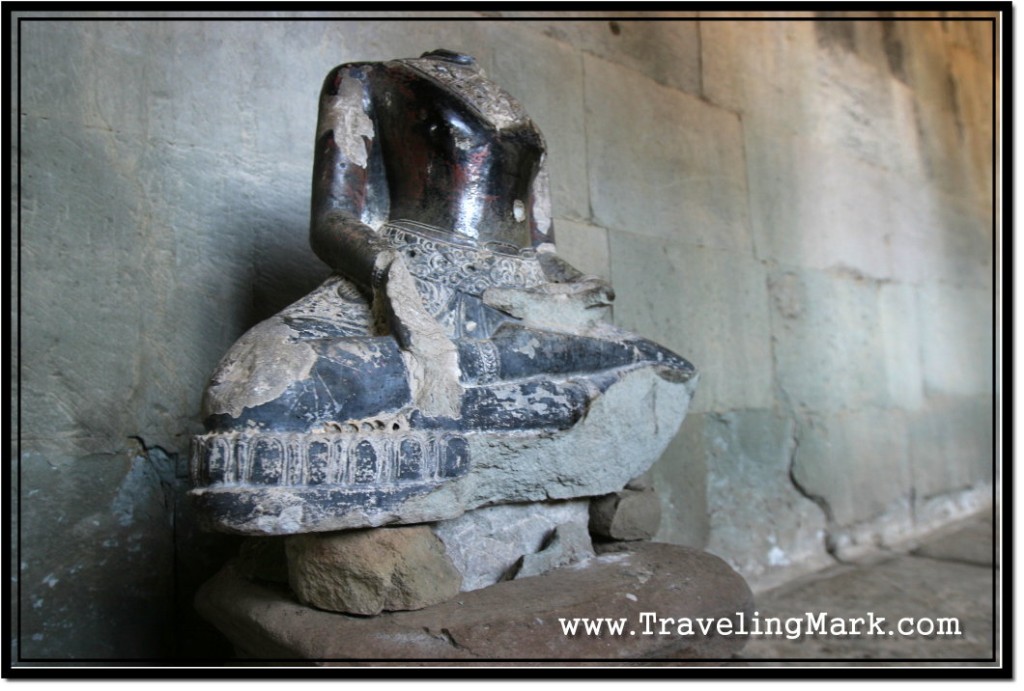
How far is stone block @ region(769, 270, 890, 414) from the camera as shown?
368cm

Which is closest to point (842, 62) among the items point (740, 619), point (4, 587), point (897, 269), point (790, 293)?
point (897, 269)

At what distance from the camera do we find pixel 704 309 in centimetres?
340

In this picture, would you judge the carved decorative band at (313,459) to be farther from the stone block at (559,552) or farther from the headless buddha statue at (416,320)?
the stone block at (559,552)

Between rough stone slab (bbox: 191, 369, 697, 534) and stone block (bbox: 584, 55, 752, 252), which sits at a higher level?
stone block (bbox: 584, 55, 752, 252)

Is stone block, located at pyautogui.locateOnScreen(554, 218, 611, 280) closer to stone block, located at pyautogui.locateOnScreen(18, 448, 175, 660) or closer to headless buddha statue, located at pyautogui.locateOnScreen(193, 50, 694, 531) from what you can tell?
headless buddha statue, located at pyautogui.locateOnScreen(193, 50, 694, 531)

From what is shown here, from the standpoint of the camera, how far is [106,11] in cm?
216

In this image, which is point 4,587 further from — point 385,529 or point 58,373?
point 385,529

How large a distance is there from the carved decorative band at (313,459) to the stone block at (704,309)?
1728mm

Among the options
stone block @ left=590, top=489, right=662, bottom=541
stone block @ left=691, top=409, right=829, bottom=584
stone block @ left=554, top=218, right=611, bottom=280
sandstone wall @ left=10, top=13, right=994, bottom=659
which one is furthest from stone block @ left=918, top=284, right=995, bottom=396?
stone block @ left=590, top=489, right=662, bottom=541

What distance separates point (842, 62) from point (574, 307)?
3098mm

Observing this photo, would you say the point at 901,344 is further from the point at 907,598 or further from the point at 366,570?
the point at 366,570

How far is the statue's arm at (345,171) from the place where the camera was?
1.85 m

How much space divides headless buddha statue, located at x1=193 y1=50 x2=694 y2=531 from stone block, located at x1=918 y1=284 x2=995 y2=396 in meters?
2.99

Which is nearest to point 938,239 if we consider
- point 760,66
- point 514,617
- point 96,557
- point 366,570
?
point 760,66
